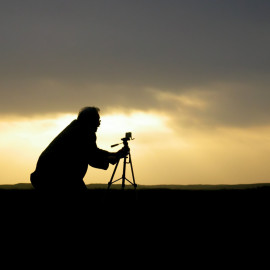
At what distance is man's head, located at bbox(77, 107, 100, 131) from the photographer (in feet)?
22.1

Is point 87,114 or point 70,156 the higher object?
point 87,114

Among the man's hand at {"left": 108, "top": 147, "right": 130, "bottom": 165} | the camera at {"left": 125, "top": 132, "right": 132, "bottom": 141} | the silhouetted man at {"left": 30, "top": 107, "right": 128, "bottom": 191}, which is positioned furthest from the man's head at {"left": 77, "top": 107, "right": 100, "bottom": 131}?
the camera at {"left": 125, "top": 132, "right": 132, "bottom": 141}

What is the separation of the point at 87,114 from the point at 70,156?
721 millimetres

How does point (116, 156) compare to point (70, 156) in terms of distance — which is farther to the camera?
point (116, 156)

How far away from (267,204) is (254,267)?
9681mm

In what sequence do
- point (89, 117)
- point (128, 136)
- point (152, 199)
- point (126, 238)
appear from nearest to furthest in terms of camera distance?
1. point (89, 117)
2. point (126, 238)
3. point (128, 136)
4. point (152, 199)

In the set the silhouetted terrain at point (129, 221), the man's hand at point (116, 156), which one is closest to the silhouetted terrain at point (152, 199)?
the silhouetted terrain at point (129, 221)

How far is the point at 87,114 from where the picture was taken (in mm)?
6770

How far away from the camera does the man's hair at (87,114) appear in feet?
22.1

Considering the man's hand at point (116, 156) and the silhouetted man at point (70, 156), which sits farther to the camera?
the man's hand at point (116, 156)

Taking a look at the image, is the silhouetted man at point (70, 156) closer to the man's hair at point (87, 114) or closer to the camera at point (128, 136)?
the man's hair at point (87, 114)

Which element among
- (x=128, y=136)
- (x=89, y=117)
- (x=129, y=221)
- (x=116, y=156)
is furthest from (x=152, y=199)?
(x=89, y=117)

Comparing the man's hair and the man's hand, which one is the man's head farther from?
the man's hand

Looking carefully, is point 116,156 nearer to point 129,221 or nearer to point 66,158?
point 66,158
